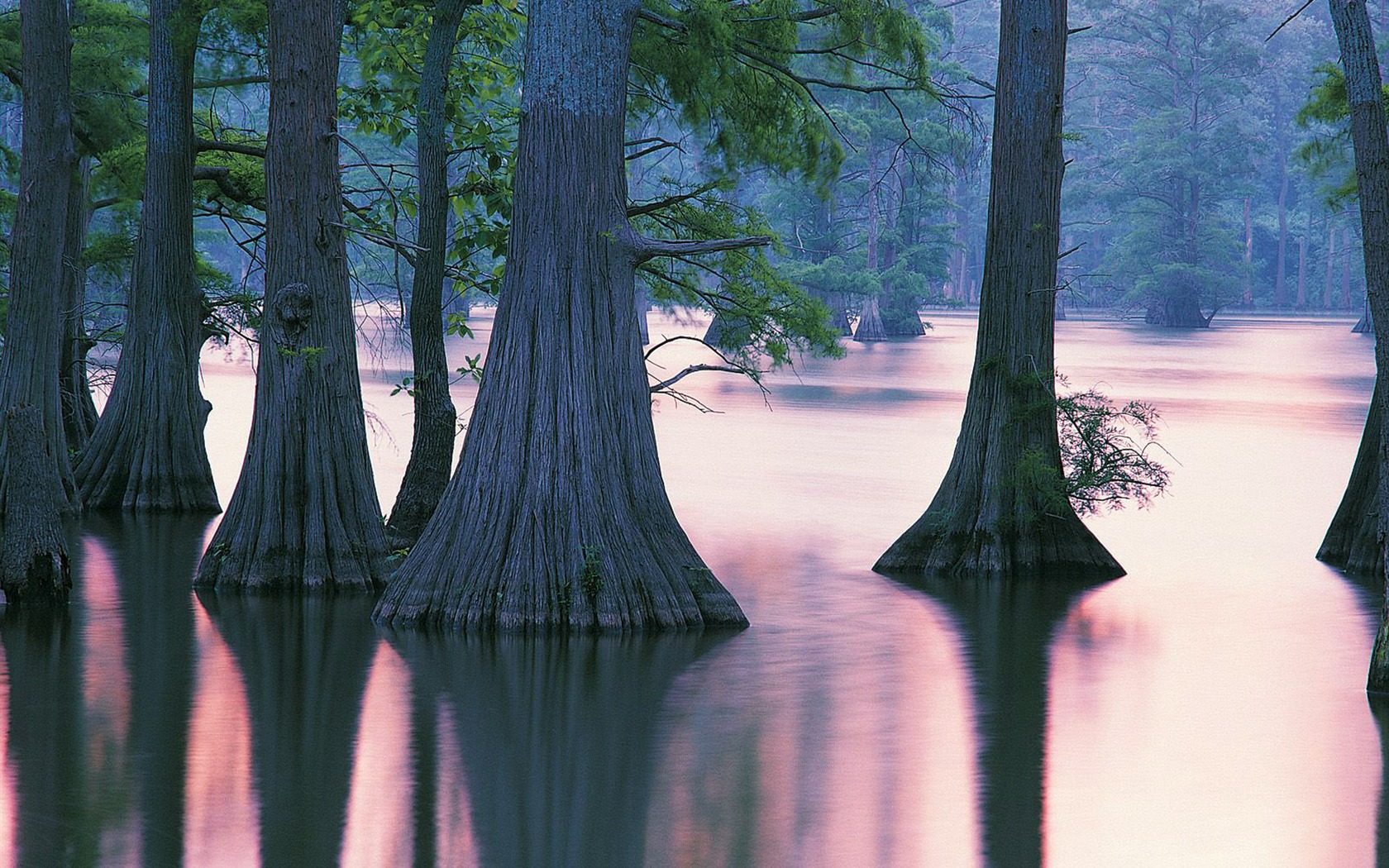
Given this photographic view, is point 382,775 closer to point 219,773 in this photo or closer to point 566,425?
point 219,773

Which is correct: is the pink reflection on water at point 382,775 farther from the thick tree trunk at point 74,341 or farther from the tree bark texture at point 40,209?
the thick tree trunk at point 74,341

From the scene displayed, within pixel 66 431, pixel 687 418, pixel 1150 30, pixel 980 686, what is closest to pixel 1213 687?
pixel 980 686

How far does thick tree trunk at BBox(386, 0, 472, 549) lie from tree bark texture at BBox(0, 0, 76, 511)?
3119mm

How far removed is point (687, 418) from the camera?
2880cm

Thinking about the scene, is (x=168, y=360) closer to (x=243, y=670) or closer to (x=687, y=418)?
(x=243, y=670)

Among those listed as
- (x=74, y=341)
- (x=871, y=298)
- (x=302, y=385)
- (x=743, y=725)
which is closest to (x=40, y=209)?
(x=74, y=341)

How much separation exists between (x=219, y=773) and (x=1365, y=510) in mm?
9354

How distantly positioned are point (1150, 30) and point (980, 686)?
69065 millimetres

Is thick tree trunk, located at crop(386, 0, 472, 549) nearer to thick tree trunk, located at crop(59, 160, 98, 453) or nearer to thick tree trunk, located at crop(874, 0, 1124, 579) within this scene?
thick tree trunk, located at crop(874, 0, 1124, 579)

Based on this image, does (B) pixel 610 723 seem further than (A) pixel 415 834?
Yes

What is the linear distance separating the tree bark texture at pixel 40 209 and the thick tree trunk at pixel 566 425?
5.35 m

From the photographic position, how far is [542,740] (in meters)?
→ 7.97

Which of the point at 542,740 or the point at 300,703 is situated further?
the point at 300,703

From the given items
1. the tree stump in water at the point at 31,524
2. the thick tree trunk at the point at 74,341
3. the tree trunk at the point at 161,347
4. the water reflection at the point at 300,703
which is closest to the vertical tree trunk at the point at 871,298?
the thick tree trunk at the point at 74,341
